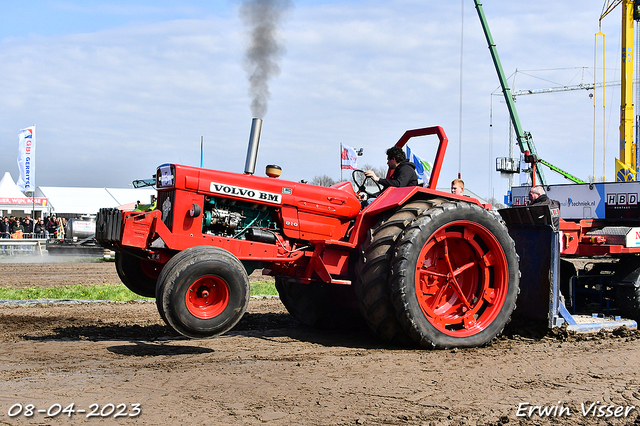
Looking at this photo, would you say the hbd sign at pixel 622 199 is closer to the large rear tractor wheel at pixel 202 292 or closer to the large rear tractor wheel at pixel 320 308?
the large rear tractor wheel at pixel 320 308

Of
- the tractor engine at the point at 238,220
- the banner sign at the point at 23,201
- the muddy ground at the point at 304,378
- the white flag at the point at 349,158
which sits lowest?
the muddy ground at the point at 304,378

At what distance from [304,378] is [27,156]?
83.6 feet

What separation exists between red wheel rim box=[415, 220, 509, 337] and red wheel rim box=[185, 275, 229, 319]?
1.87 meters

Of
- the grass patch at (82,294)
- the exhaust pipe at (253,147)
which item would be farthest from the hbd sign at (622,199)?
the exhaust pipe at (253,147)

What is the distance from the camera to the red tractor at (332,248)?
537cm

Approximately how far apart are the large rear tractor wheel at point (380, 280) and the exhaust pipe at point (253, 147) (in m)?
1.40

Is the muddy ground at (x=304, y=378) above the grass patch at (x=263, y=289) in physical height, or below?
above

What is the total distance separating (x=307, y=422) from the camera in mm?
3436

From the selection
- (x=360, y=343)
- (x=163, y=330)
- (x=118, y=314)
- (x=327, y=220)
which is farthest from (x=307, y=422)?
(x=118, y=314)

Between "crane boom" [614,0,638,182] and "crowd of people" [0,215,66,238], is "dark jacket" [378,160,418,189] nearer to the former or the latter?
"crane boom" [614,0,638,182]

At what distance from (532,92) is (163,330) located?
74.2 meters

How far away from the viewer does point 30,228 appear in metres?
27.2

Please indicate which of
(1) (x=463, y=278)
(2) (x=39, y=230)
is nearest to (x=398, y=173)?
(1) (x=463, y=278)

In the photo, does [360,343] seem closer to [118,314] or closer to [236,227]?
[236,227]
